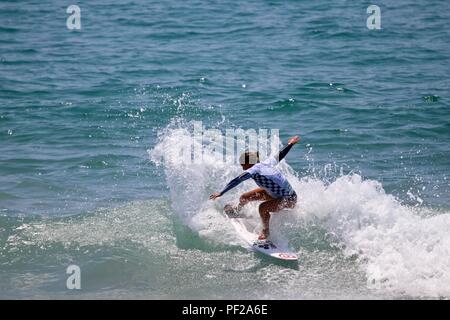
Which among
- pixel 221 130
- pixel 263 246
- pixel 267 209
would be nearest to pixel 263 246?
pixel 263 246

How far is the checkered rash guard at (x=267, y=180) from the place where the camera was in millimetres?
11000

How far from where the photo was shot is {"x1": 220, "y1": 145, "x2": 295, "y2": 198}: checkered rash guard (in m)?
11.0

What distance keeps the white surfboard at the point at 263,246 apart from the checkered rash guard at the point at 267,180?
74cm

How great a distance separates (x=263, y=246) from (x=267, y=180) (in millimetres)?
1010

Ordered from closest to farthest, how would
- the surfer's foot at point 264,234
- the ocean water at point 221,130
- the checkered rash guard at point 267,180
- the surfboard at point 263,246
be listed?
the ocean water at point 221,130 < the surfboard at point 263,246 < the checkered rash guard at point 267,180 < the surfer's foot at point 264,234

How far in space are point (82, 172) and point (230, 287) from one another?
5630mm

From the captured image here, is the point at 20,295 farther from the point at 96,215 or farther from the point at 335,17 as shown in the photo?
the point at 335,17

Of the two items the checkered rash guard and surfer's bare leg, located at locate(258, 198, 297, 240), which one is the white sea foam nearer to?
surfer's bare leg, located at locate(258, 198, 297, 240)

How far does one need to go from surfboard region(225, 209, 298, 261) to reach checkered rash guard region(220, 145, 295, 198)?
29.1 inches

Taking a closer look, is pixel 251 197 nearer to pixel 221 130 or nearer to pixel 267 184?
pixel 267 184

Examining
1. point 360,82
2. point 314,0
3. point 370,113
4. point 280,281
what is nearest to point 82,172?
point 280,281

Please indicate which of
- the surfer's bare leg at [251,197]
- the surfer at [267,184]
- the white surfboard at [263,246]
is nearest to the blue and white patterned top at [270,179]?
the surfer at [267,184]

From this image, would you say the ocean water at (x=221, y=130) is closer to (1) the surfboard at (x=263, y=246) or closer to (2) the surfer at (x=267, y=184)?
(1) the surfboard at (x=263, y=246)

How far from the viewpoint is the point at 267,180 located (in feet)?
36.2
